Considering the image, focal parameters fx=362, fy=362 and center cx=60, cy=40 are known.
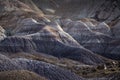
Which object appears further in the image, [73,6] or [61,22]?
[73,6]

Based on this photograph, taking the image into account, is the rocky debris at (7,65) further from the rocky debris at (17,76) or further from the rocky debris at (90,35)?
the rocky debris at (90,35)

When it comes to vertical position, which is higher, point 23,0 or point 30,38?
point 23,0

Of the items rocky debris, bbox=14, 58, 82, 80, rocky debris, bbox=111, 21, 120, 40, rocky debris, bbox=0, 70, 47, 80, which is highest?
rocky debris, bbox=111, 21, 120, 40

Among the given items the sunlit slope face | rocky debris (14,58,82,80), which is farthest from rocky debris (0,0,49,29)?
rocky debris (14,58,82,80)

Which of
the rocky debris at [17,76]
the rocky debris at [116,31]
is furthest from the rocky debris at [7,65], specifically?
the rocky debris at [116,31]

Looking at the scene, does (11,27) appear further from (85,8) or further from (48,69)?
(48,69)

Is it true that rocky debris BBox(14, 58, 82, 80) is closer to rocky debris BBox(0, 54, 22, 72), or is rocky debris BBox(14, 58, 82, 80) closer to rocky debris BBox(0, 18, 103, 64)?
rocky debris BBox(0, 54, 22, 72)

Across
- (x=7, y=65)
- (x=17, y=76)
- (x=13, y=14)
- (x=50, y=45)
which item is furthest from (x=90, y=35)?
(x=17, y=76)

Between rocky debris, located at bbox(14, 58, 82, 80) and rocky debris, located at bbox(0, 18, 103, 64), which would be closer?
rocky debris, located at bbox(14, 58, 82, 80)

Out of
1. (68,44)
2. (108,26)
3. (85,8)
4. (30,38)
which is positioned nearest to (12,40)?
(30,38)

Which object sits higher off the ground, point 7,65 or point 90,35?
point 90,35

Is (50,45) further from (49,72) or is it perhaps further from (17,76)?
(17,76)
